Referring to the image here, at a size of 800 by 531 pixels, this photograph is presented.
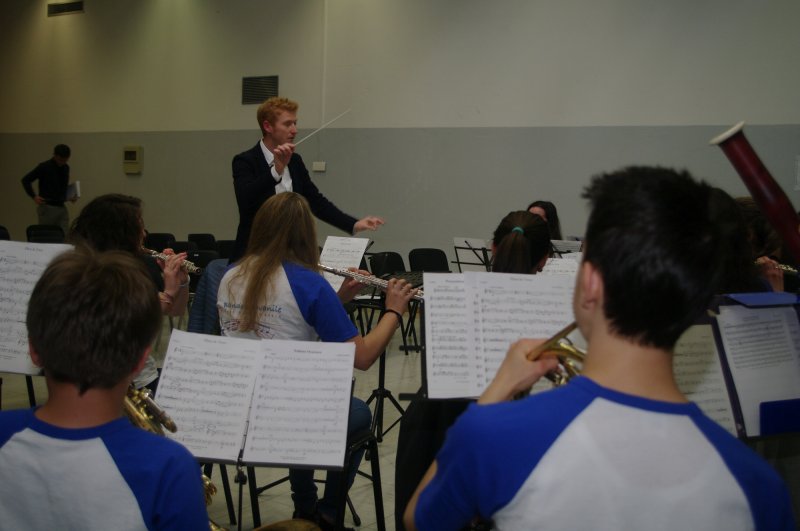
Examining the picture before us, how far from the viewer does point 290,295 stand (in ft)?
8.60

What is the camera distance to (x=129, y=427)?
51.2 inches

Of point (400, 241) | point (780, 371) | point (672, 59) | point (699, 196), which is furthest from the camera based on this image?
point (400, 241)

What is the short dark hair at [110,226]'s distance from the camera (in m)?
2.94

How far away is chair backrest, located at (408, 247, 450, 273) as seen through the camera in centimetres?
708

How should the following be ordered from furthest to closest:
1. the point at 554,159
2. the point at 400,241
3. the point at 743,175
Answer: the point at 400,241, the point at 554,159, the point at 743,175

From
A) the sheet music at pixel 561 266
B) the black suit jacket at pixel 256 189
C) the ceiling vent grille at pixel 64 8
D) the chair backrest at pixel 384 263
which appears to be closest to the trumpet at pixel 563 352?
the black suit jacket at pixel 256 189

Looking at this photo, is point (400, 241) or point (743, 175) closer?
point (743, 175)

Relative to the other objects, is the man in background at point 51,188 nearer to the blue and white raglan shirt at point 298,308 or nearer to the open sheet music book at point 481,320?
the blue and white raglan shirt at point 298,308

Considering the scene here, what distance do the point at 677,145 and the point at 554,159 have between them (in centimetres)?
127

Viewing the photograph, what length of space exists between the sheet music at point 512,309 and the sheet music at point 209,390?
27.3 inches

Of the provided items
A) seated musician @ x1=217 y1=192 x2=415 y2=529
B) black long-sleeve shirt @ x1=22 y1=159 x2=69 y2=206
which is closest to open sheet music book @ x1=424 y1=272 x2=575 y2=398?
seated musician @ x1=217 y1=192 x2=415 y2=529

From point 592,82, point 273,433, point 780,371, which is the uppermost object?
point 592,82

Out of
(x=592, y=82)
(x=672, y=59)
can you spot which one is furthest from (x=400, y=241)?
(x=672, y=59)

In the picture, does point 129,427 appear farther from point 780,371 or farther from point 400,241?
point 400,241
